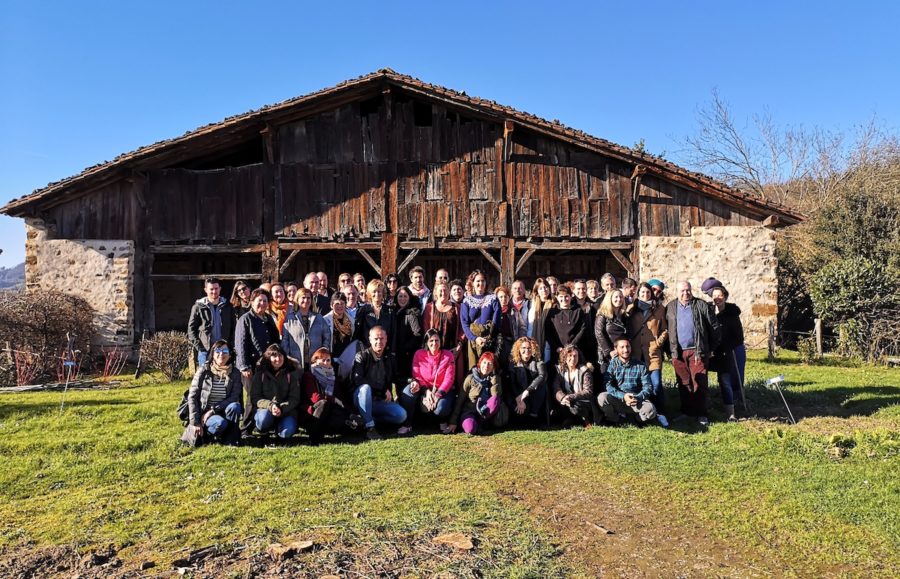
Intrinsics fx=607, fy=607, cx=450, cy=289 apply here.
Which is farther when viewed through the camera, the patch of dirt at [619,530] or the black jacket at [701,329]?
the black jacket at [701,329]

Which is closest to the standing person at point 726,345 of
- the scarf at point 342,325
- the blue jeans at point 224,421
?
the scarf at point 342,325

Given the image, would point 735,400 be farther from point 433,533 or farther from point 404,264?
point 404,264

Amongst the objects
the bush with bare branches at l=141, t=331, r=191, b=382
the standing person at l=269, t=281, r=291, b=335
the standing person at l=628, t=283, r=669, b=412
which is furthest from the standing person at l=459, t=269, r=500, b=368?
the bush with bare branches at l=141, t=331, r=191, b=382

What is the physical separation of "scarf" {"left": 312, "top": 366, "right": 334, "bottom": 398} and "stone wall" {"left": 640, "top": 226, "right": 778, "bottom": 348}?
938 centimetres

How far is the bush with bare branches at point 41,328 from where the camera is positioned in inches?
421

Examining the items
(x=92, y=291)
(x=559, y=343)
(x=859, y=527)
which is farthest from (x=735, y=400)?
(x=92, y=291)

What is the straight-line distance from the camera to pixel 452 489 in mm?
4574

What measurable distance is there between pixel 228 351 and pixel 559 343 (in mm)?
3599

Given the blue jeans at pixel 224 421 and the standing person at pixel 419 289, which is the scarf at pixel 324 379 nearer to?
the blue jeans at pixel 224 421

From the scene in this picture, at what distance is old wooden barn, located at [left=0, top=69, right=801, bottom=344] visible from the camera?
13.2 metres

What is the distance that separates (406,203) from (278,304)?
7.08 m

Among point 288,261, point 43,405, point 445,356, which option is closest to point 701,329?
point 445,356

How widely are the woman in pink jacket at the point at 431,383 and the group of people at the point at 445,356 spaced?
0.01 m

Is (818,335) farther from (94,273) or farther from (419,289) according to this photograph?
(94,273)
